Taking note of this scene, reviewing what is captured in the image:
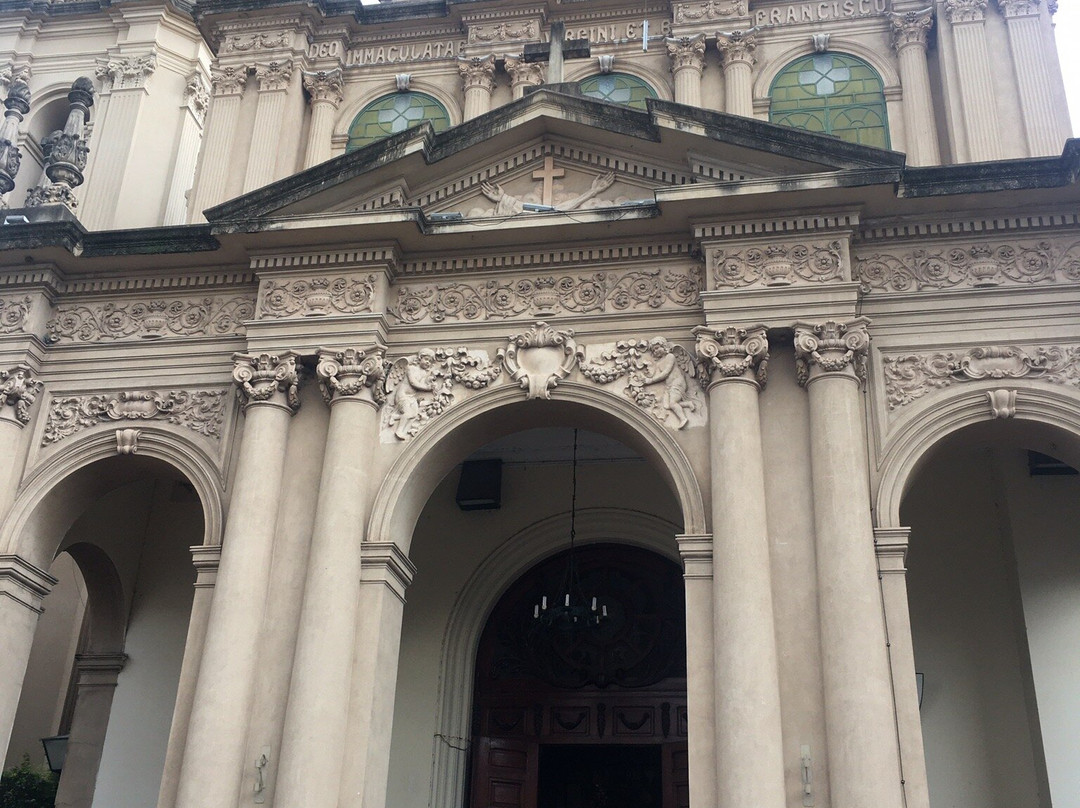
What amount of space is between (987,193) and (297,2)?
29.1 feet

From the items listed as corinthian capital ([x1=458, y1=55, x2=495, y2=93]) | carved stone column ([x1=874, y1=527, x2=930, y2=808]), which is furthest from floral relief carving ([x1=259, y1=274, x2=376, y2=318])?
carved stone column ([x1=874, y1=527, x2=930, y2=808])

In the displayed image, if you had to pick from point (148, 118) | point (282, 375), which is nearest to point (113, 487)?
point (282, 375)

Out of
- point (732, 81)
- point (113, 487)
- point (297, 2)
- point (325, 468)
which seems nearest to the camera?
point (325, 468)

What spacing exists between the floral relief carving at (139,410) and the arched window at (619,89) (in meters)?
5.79

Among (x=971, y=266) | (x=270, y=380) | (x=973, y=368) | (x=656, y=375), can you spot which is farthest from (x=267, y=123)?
(x=973, y=368)

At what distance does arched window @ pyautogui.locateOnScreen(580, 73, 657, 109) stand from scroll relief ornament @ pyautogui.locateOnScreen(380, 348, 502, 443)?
173 inches

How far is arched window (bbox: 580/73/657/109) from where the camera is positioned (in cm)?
1384

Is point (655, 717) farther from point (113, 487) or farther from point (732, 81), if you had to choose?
point (732, 81)

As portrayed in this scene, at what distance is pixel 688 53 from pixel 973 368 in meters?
5.50

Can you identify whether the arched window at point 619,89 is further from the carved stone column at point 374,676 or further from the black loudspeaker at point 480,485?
the carved stone column at point 374,676

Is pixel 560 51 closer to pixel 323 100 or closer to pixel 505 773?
pixel 323 100

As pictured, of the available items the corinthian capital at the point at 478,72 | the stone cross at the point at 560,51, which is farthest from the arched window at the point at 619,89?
the stone cross at the point at 560,51

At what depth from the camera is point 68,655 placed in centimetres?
1820

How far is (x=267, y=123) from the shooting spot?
14.2 metres
